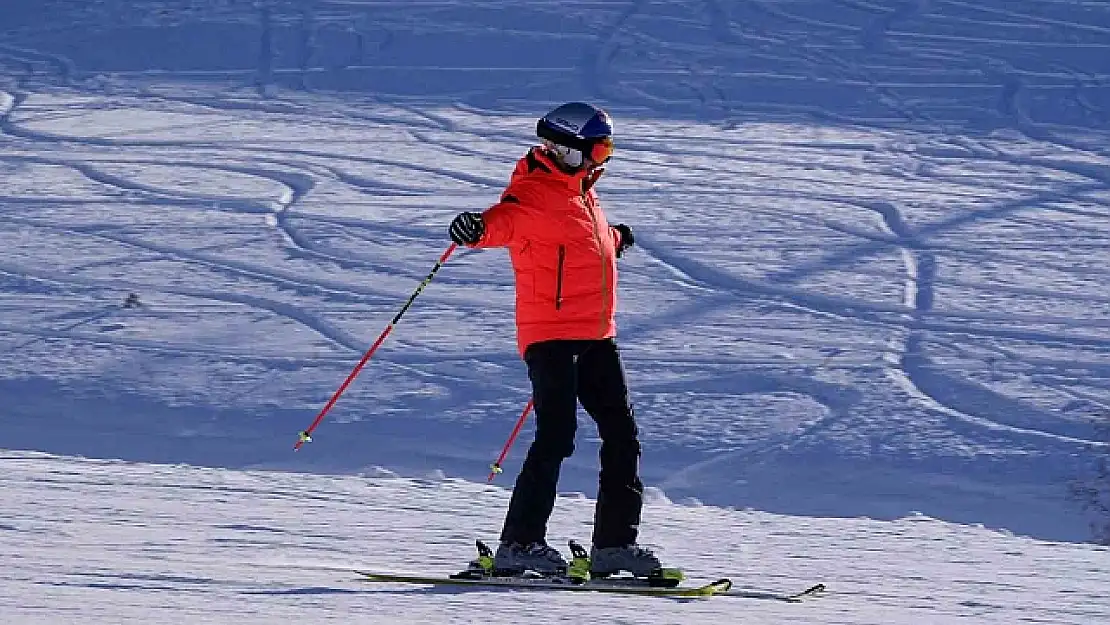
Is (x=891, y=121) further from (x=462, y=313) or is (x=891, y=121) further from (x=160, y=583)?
(x=160, y=583)

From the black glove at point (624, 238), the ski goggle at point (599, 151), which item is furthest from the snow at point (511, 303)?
the ski goggle at point (599, 151)

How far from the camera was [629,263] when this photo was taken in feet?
39.2

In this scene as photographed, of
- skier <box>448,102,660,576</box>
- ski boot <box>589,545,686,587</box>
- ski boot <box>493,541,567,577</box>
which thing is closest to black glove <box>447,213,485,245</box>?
skier <box>448,102,660,576</box>

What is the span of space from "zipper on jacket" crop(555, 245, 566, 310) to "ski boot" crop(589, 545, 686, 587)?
673 millimetres

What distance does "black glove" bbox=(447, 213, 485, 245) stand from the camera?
3.85m

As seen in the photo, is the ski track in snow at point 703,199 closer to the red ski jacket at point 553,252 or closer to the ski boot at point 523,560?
the ski boot at point 523,560

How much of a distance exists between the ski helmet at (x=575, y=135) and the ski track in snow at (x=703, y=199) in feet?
13.2

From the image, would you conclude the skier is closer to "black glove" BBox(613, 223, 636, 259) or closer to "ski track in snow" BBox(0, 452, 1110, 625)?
"black glove" BBox(613, 223, 636, 259)

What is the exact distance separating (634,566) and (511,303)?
21.5 ft

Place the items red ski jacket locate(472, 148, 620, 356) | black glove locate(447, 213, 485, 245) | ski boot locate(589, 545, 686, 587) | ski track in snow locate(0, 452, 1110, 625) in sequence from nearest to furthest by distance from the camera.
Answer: ski track in snow locate(0, 452, 1110, 625), black glove locate(447, 213, 485, 245), red ski jacket locate(472, 148, 620, 356), ski boot locate(589, 545, 686, 587)

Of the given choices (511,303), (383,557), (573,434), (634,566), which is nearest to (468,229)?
(573,434)

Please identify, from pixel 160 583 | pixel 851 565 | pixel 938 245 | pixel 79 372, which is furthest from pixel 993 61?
pixel 160 583

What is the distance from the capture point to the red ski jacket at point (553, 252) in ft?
13.1

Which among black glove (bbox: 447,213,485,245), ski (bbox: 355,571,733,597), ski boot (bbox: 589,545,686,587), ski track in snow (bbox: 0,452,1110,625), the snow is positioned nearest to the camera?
ski track in snow (bbox: 0,452,1110,625)
